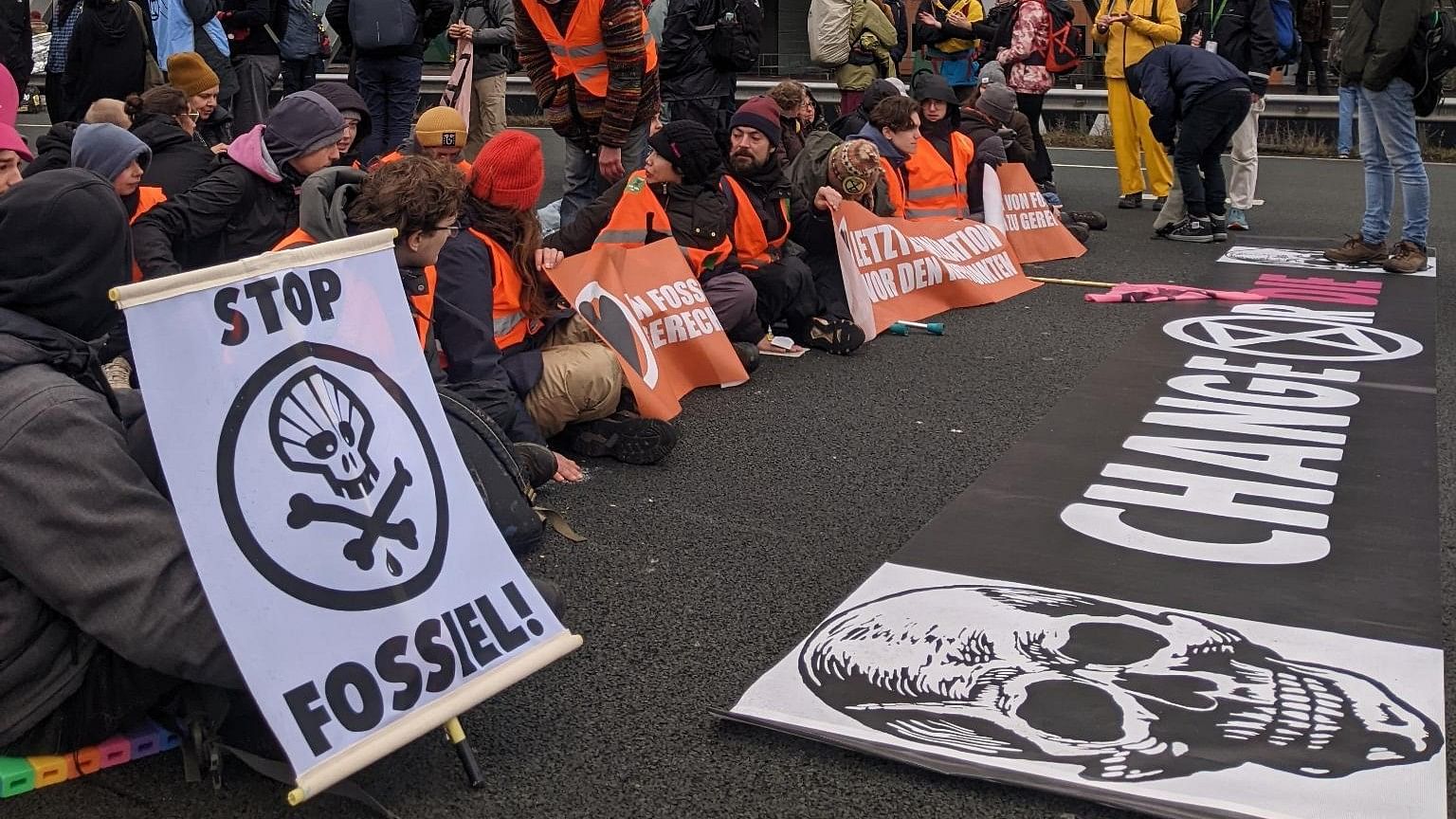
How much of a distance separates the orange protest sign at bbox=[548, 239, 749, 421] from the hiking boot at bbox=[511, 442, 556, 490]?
0.87 m

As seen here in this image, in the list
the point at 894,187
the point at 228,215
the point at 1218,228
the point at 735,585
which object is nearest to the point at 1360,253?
the point at 1218,228

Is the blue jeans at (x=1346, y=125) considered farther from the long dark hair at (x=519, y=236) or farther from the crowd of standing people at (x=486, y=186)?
the long dark hair at (x=519, y=236)

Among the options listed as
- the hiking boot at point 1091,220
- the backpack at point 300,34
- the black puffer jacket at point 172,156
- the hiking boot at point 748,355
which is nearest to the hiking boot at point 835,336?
the hiking boot at point 748,355

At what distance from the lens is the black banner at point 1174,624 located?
9.51 ft

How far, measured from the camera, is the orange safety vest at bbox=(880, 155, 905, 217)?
8032 mm

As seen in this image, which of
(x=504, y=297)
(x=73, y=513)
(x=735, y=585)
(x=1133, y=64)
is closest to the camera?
(x=73, y=513)

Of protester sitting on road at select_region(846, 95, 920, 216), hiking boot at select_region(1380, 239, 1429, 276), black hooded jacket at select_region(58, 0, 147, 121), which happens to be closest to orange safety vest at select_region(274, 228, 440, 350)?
black hooded jacket at select_region(58, 0, 147, 121)

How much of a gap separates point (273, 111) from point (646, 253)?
1.53 m

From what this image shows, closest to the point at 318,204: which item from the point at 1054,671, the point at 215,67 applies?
the point at 1054,671

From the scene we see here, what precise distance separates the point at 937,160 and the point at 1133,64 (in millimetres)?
2774

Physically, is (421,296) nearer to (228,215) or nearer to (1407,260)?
(228,215)

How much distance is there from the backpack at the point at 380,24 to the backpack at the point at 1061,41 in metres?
5.39

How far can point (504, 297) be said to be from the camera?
518cm

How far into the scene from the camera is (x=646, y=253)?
19.7 feet
